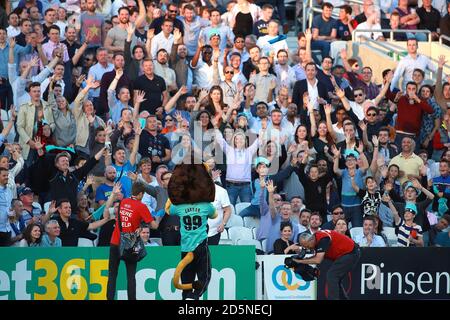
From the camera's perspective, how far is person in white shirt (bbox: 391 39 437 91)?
23125 mm

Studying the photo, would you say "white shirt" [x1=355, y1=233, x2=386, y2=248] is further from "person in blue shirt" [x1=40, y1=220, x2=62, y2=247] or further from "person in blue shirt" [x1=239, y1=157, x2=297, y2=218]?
"person in blue shirt" [x1=40, y1=220, x2=62, y2=247]

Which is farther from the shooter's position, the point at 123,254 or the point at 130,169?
the point at 130,169

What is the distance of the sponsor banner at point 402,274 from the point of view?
62.4ft

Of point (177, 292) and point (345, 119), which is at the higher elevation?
point (345, 119)

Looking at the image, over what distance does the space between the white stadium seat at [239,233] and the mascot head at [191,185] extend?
0.91 m

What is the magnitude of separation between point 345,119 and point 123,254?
467 centimetres

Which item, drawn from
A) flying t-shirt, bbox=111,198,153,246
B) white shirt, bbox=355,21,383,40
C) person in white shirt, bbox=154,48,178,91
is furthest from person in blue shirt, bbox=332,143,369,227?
white shirt, bbox=355,21,383,40

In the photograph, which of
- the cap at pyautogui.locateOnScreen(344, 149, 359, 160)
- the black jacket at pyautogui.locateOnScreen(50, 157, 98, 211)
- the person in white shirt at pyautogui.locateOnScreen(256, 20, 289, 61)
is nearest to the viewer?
the black jacket at pyautogui.locateOnScreen(50, 157, 98, 211)

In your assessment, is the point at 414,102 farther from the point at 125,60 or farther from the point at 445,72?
the point at 125,60

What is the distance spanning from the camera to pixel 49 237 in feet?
62.8

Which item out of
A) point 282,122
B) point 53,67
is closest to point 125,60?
point 53,67

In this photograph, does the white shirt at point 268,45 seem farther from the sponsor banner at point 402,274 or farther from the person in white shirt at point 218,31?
the sponsor banner at point 402,274

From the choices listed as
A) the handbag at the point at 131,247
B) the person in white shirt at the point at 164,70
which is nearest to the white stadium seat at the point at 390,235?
the handbag at the point at 131,247

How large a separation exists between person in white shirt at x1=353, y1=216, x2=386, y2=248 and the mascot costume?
2335mm
